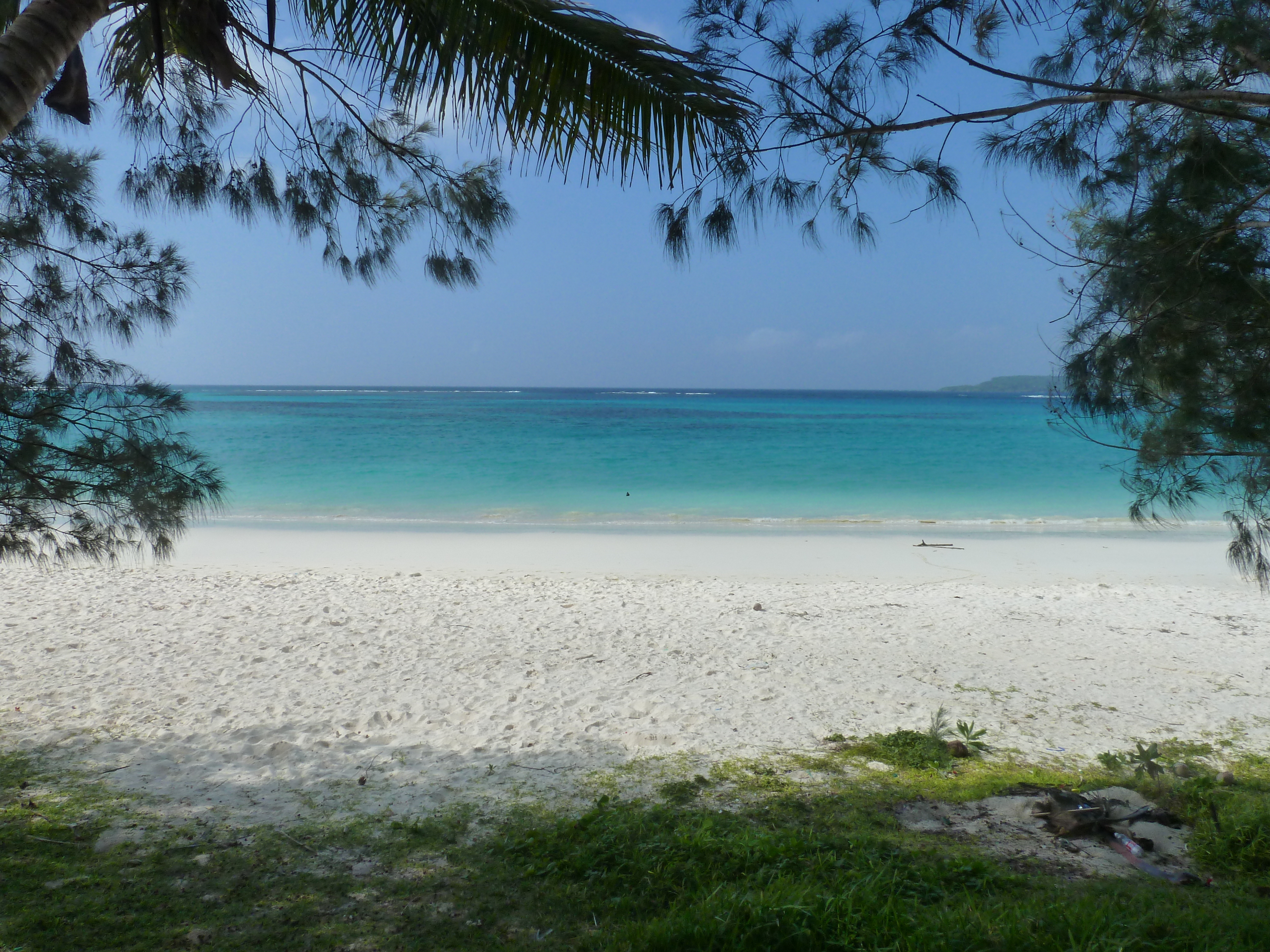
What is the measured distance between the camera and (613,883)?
9.11 ft

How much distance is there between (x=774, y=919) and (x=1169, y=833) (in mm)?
2035

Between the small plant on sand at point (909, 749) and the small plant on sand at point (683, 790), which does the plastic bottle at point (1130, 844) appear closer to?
the small plant on sand at point (909, 749)

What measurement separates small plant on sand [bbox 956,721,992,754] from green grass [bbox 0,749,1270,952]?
0.66m

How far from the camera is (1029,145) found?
3.65 meters

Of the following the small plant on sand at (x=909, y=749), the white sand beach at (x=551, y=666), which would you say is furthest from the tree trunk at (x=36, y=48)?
the small plant on sand at (x=909, y=749)

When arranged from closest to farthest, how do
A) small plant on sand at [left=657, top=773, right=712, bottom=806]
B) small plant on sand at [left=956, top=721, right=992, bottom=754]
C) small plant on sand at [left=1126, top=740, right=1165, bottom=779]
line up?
small plant on sand at [left=1126, top=740, right=1165, bottom=779]
small plant on sand at [left=657, top=773, right=712, bottom=806]
small plant on sand at [left=956, top=721, right=992, bottom=754]

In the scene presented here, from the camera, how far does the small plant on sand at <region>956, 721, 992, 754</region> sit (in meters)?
4.36

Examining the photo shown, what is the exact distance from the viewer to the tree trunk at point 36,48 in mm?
2443

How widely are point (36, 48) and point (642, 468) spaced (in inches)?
887

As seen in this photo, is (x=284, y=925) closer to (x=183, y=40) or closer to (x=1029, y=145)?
(x=183, y=40)

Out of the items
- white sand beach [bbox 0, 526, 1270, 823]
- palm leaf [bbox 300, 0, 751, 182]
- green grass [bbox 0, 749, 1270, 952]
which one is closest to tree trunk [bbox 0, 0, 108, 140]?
palm leaf [bbox 300, 0, 751, 182]

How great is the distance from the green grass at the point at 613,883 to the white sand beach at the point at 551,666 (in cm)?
42

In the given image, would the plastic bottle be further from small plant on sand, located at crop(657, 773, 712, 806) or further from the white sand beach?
small plant on sand, located at crop(657, 773, 712, 806)

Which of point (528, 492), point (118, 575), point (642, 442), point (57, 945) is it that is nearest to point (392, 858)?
point (57, 945)
